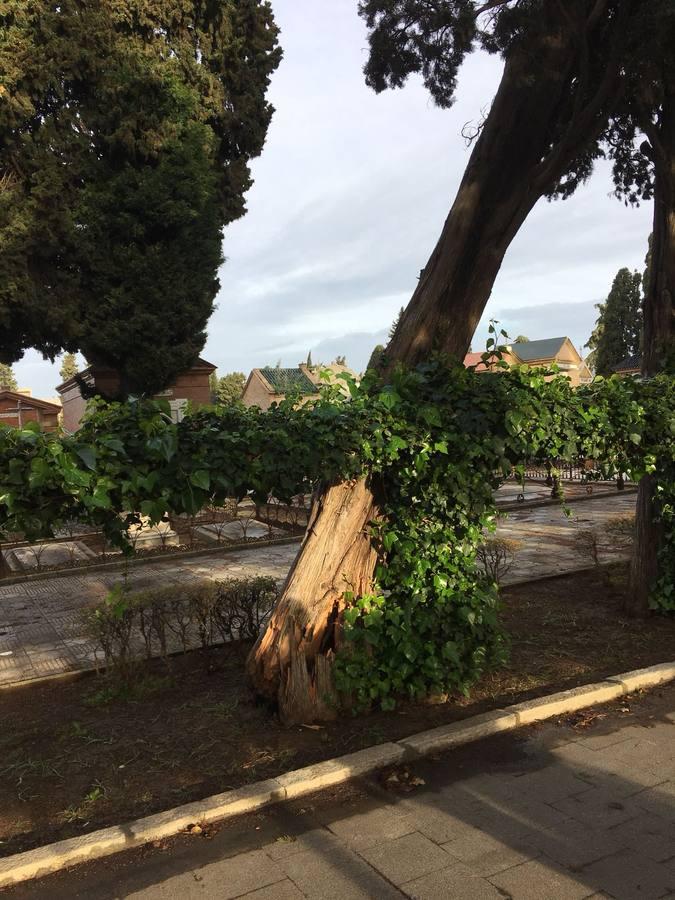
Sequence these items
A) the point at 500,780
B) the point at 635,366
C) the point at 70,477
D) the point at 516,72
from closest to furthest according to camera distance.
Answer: the point at 70,477 → the point at 500,780 → the point at 516,72 → the point at 635,366

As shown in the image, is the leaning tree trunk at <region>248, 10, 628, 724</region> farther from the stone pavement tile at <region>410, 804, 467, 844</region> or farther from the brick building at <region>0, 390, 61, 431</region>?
the brick building at <region>0, 390, 61, 431</region>

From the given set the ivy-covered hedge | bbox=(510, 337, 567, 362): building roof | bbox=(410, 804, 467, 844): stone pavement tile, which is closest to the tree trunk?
the ivy-covered hedge

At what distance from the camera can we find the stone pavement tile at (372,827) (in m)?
3.18

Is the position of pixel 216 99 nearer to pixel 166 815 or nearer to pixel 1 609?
pixel 1 609

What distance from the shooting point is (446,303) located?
528 cm

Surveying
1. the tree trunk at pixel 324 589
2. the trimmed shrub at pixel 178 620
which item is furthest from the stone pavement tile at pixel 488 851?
the trimmed shrub at pixel 178 620

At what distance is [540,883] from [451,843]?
1.52 feet

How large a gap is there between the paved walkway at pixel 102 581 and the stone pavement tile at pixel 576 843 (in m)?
4.38

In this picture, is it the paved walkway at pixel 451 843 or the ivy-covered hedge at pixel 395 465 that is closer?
the paved walkway at pixel 451 843

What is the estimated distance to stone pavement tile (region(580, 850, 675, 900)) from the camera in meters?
2.72

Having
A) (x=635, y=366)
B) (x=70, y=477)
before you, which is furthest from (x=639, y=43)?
(x=635, y=366)

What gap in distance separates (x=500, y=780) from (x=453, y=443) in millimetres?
2076

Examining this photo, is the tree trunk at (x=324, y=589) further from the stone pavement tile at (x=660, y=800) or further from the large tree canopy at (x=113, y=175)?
the large tree canopy at (x=113, y=175)

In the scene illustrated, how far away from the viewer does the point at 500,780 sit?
3732 mm
